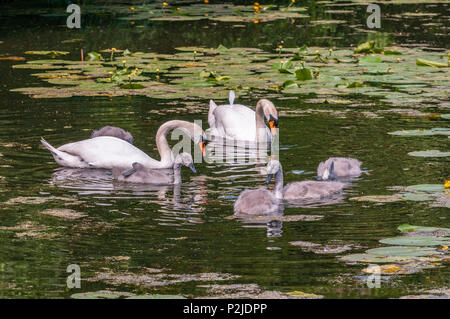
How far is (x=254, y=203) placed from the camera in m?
8.06

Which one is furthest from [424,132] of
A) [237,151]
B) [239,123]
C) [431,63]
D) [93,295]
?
[93,295]

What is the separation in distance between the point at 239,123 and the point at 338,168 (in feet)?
9.31

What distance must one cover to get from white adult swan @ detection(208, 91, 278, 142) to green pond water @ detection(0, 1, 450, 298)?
0.25m

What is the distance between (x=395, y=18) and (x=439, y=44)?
4.10 metres

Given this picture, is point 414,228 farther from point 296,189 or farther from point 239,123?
point 239,123

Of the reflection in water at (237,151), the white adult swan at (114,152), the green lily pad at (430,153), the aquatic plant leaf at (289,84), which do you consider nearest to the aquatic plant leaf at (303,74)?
the aquatic plant leaf at (289,84)

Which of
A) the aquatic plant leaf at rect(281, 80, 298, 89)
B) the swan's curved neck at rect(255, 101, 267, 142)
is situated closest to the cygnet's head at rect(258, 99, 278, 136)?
the swan's curved neck at rect(255, 101, 267, 142)

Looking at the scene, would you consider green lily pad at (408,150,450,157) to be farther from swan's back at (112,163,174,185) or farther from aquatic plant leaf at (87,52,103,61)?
aquatic plant leaf at (87,52,103,61)

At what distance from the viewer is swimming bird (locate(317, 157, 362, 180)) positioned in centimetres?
907

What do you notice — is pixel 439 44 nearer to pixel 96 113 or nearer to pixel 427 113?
pixel 427 113

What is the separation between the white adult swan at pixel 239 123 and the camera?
11.4 meters

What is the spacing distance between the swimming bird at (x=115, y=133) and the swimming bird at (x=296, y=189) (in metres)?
2.59

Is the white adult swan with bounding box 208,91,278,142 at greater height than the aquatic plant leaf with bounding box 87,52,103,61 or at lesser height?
lesser

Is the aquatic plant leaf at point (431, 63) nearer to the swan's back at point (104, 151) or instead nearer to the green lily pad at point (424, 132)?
the green lily pad at point (424, 132)
